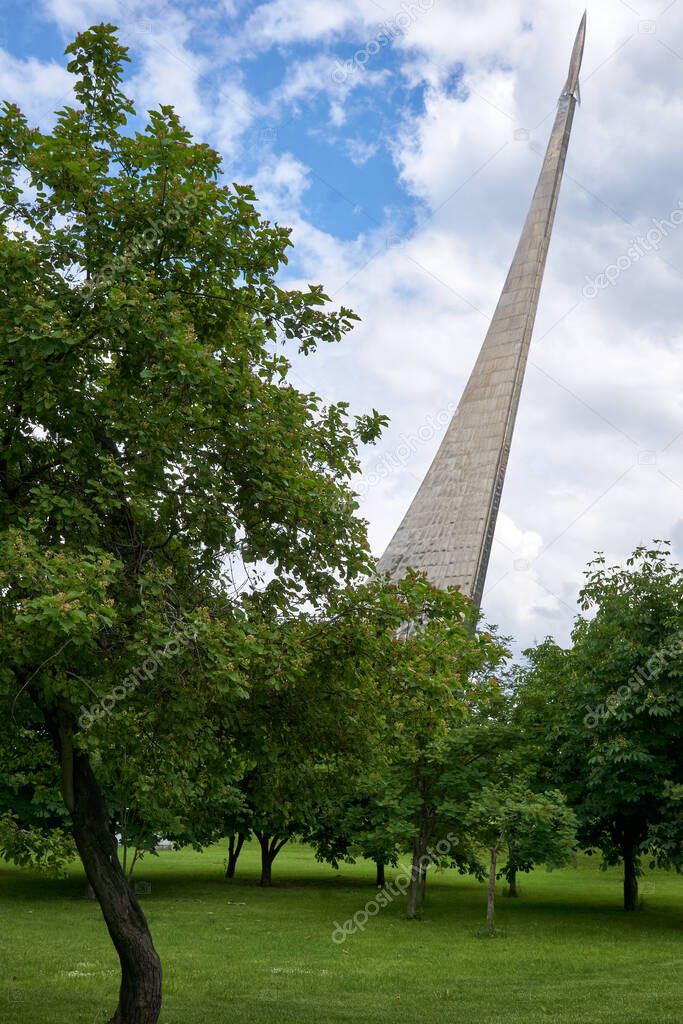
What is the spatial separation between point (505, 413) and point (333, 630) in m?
35.2

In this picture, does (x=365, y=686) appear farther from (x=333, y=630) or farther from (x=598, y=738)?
(x=598, y=738)

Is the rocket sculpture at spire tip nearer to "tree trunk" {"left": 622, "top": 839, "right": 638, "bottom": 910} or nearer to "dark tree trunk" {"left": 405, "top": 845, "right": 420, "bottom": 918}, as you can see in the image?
"tree trunk" {"left": 622, "top": 839, "right": 638, "bottom": 910}

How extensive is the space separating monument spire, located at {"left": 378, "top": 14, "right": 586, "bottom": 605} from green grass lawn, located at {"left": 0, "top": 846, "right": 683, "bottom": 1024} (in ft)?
44.8

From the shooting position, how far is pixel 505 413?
4412 cm

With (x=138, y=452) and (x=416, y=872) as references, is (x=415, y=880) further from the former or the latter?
(x=138, y=452)

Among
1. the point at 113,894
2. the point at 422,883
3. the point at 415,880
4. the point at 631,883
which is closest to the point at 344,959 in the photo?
the point at 415,880

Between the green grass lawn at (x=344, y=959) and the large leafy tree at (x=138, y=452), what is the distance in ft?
13.8

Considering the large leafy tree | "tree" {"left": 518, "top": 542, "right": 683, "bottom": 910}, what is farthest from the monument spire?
the large leafy tree

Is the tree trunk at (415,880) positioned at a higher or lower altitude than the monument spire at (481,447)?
lower

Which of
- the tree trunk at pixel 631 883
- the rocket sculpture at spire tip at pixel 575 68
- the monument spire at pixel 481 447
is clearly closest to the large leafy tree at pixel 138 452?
the tree trunk at pixel 631 883

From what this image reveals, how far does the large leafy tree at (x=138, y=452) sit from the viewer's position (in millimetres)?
8883

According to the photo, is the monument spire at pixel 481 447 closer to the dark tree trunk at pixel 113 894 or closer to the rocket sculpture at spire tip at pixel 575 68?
the rocket sculpture at spire tip at pixel 575 68

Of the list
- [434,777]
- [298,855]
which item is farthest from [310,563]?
[298,855]

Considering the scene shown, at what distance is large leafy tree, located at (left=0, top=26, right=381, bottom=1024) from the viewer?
29.1 ft
